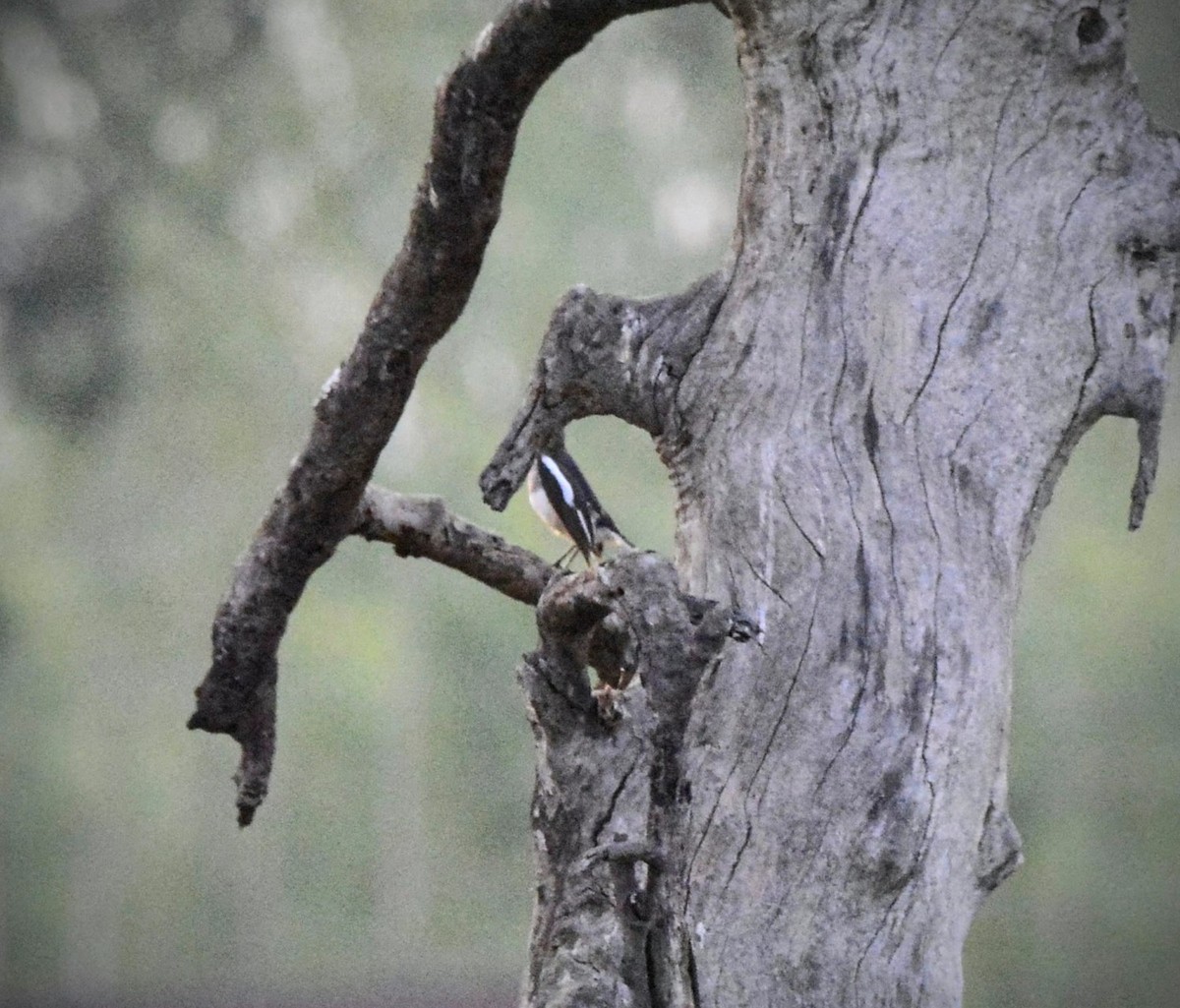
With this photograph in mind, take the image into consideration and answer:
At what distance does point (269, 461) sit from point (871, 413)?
5.39 metres

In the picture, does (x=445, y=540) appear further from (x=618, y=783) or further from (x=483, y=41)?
(x=618, y=783)

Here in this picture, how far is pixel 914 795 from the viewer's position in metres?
1.61

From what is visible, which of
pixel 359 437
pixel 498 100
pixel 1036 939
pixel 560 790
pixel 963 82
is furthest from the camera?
pixel 1036 939

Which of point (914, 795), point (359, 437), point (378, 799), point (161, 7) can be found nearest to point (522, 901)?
point (378, 799)

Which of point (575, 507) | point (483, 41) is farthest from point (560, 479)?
point (483, 41)

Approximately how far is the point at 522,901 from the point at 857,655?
529 cm

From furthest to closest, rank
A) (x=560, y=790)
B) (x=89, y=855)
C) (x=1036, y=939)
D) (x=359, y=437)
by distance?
(x=89, y=855) < (x=1036, y=939) < (x=359, y=437) < (x=560, y=790)

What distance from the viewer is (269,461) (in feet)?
22.3

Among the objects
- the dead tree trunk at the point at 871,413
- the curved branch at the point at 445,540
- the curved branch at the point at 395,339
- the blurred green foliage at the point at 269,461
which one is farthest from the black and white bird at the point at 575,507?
the blurred green foliage at the point at 269,461

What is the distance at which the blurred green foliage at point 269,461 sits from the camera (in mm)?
6508

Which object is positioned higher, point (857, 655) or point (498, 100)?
point (498, 100)

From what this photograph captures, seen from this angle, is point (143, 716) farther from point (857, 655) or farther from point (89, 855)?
point (857, 655)

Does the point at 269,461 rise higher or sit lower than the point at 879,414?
higher

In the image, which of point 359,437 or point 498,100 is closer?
point 498,100
